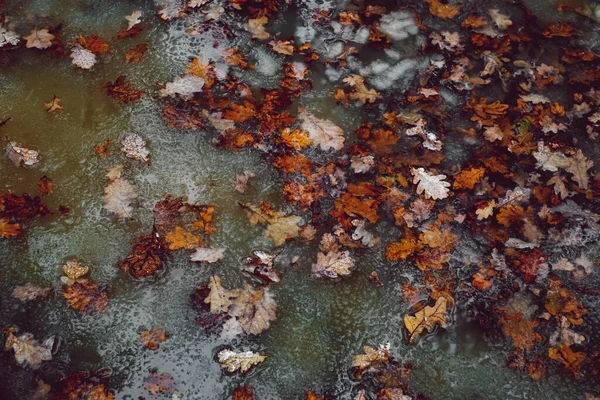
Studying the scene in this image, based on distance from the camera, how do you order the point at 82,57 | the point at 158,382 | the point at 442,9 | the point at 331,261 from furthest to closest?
the point at 442,9
the point at 82,57
the point at 331,261
the point at 158,382

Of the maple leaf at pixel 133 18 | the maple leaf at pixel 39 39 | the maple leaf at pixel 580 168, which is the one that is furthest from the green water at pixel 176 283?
the maple leaf at pixel 580 168

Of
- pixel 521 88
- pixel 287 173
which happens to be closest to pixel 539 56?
pixel 521 88

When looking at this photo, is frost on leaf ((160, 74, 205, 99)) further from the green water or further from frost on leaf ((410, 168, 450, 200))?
frost on leaf ((410, 168, 450, 200))

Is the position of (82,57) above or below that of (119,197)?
above

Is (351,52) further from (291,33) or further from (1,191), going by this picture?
(1,191)

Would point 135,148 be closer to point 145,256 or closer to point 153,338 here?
point 145,256

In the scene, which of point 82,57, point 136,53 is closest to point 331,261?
point 136,53

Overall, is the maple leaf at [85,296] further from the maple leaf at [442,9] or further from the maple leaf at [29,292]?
the maple leaf at [442,9]
